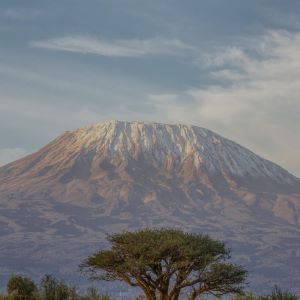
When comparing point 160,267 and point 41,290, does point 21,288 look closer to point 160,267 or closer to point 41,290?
point 41,290

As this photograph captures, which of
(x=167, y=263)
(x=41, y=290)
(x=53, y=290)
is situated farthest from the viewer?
(x=167, y=263)

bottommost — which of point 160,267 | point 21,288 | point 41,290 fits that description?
point 41,290

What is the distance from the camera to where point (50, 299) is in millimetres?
40594

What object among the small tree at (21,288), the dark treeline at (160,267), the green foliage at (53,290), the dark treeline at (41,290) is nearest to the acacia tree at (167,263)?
the dark treeline at (160,267)

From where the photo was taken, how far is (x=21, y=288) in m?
41.9

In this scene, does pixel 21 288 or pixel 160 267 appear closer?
pixel 21 288

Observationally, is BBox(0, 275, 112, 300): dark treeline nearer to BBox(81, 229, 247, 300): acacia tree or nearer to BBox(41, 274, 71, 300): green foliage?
BBox(41, 274, 71, 300): green foliage

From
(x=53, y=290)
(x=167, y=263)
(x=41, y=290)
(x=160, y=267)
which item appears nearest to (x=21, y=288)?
(x=41, y=290)

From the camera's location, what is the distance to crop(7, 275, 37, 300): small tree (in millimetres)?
40750

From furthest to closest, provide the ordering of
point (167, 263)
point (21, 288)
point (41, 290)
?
1. point (167, 263)
2. point (41, 290)
3. point (21, 288)

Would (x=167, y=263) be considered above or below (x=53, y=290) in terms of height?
above

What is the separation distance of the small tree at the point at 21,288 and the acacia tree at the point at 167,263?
→ 15.7 feet

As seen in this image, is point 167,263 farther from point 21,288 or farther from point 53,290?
point 21,288

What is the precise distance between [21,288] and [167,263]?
8999 mm
